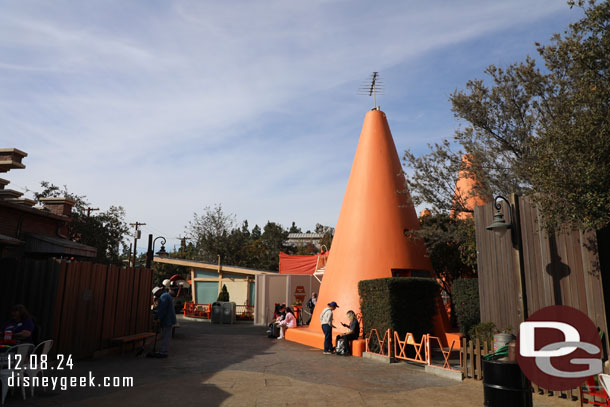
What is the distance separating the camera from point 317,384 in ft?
23.8

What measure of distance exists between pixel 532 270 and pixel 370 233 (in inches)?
230

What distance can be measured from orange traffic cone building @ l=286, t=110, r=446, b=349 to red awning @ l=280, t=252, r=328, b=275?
7.26 m

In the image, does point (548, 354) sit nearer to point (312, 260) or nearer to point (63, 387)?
point (63, 387)

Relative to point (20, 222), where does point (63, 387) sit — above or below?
below

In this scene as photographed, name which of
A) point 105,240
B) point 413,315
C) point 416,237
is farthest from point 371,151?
point 105,240

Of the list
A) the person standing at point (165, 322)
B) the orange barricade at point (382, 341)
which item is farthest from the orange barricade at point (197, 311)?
the orange barricade at point (382, 341)

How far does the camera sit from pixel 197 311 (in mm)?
24828

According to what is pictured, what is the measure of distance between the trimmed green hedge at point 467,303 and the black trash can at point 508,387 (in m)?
7.97

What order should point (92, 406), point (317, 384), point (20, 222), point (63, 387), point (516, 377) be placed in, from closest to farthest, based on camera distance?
point (516, 377) → point (92, 406) → point (63, 387) → point (317, 384) → point (20, 222)

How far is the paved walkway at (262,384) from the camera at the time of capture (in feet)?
19.8

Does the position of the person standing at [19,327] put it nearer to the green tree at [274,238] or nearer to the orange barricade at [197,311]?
the orange barricade at [197,311]

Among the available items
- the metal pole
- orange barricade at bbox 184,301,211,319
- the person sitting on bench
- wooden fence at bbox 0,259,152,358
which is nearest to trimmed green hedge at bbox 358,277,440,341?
the person sitting on bench

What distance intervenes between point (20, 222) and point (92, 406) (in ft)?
31.2

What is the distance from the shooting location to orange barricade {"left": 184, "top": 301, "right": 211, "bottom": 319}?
24.5 metres
